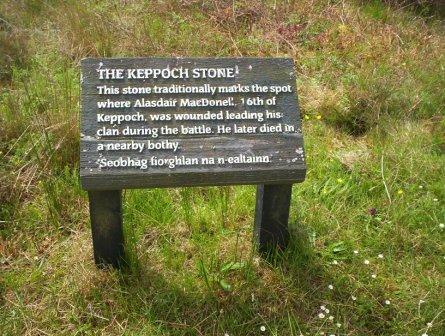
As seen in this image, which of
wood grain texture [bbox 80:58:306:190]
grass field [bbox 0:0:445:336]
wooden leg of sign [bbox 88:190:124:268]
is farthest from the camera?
grass field [bbox 0:0:445:336]

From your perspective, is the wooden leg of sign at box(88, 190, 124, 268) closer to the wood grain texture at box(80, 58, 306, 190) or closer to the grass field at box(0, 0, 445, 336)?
the grass field at box(0, 0, 445, 336)

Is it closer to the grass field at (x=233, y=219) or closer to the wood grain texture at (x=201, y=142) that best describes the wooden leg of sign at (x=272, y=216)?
the grass field at (x=233, y=219)

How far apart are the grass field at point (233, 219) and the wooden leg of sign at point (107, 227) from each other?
83 mm

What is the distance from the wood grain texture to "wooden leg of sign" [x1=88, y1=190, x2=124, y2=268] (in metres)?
0.19

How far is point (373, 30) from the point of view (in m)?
5.66

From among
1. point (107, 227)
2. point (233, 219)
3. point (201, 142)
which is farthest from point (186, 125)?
point (233, 219)

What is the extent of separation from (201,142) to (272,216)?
69 centimetres

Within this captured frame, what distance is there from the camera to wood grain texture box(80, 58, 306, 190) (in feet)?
7.97

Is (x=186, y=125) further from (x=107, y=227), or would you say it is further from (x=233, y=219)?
(x=233, y=219)

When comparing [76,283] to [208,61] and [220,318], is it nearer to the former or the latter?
[220,318]

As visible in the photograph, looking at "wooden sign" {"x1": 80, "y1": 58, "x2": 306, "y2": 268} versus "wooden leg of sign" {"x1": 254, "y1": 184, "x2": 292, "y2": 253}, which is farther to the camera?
"wooden leg of sign" {"x1": 254, "y1": 184, "x2": 292, "y2": 253}

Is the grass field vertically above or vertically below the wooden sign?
below

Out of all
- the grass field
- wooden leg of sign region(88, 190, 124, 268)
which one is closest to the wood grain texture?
wooden leg of sign region(88, 190, 124, 268)

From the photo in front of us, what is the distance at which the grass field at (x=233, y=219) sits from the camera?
9.12 feet
